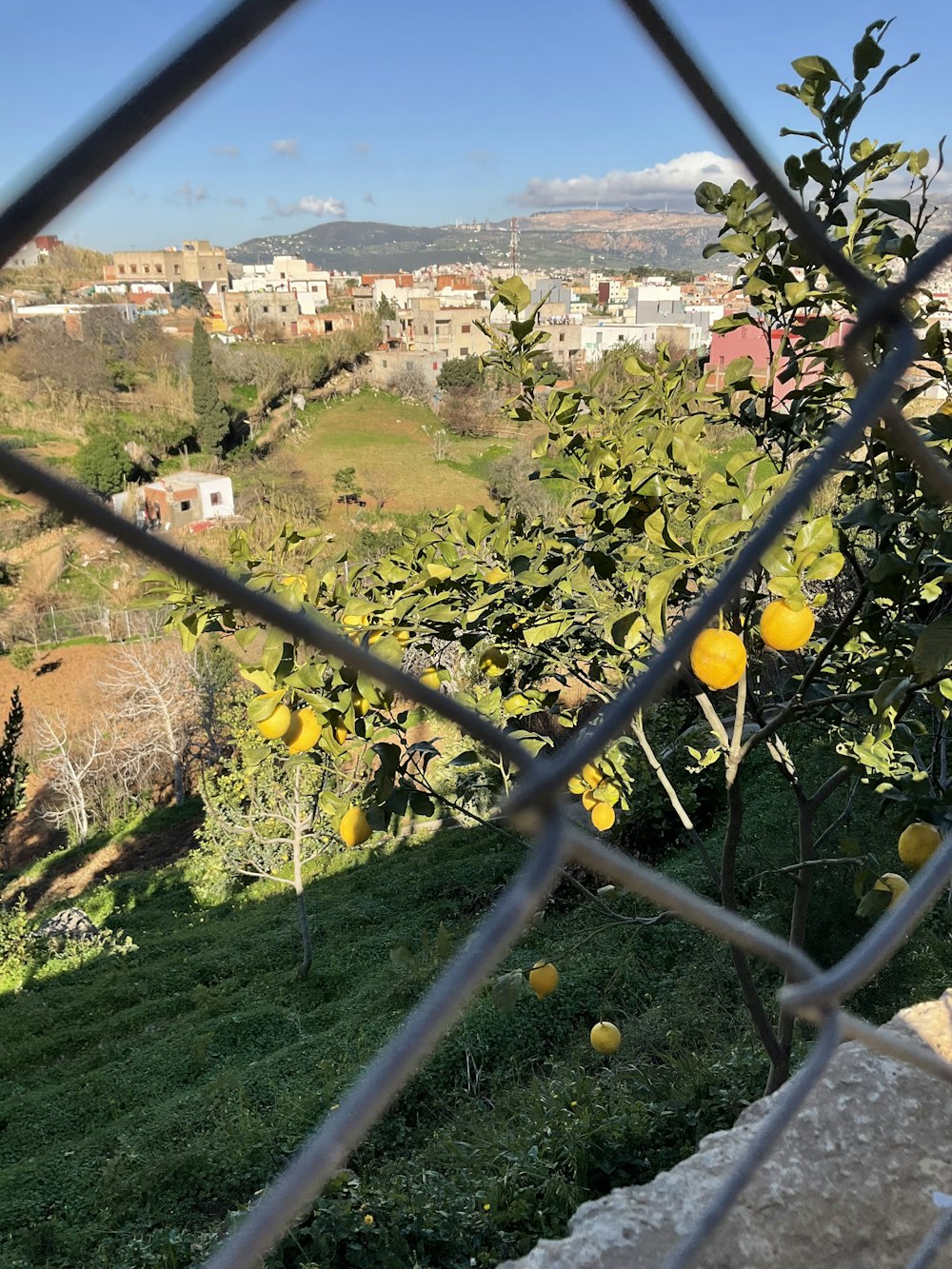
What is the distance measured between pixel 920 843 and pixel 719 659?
0.32 m

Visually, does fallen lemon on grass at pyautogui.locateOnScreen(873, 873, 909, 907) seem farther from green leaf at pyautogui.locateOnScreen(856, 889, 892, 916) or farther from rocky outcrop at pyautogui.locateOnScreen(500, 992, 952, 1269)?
rocky outcrop at pyautogui.locateOnScreen(500, 992, 952, 1269)

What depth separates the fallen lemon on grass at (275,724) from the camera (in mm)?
707

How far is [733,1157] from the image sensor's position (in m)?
0.98

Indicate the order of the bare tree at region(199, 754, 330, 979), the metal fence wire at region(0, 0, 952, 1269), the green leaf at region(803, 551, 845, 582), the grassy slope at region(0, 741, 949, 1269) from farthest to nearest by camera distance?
the bare tree at region(199, 754, 330, 979)
the grassy slope at region(0, 741, 949, 1269)
the green leaf at region(803, 551, 845, 582)
the metal fence wire at region(0, 0, 952, 1269)

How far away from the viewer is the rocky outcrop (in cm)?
80

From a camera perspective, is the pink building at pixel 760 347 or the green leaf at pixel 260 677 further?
the pink building at pixel 760 347

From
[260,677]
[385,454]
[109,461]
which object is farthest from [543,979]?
[385,454]

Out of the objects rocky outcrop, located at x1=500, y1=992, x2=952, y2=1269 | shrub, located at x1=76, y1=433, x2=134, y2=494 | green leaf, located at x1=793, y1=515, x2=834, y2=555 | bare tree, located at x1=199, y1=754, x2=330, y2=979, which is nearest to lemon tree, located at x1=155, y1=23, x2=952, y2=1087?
green leaf, located at x1=793, y1=515, x2=834, y2=555

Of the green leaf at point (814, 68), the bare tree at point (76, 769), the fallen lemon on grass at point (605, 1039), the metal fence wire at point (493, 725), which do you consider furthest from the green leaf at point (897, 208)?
the bare tree at point (76, 769)

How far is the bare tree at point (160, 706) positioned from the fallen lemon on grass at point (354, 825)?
27.5 feet

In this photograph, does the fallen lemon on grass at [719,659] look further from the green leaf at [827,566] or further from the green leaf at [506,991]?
the green leaf at [506,991]

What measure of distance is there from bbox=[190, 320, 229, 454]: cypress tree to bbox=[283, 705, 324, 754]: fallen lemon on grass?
47.2 ft

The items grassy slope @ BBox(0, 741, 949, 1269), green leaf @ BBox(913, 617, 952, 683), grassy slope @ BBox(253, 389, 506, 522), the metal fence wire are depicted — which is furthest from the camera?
grassy slope @ BBox(253, 389, 506, 522)

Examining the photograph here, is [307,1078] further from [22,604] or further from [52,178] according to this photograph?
[22,604]
